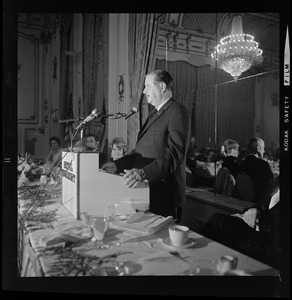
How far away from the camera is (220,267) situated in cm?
114

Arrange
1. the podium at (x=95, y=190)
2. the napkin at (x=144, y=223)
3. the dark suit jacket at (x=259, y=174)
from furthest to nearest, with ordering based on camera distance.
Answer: the dark suit jacket at (x=259, y=174) → the podium at (x=95, y=190) → the napkin at (x=144, y=223)

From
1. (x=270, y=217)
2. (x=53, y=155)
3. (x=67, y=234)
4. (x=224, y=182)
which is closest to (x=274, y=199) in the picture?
(x=270, y=217)

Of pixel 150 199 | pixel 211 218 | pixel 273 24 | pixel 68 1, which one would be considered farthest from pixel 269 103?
pixel 68 1

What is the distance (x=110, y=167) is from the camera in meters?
1.56

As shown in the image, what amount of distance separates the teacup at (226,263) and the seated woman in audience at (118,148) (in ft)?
2.30

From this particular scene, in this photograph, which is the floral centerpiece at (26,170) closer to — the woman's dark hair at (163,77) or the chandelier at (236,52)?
the woman's dark hair at (163,77)

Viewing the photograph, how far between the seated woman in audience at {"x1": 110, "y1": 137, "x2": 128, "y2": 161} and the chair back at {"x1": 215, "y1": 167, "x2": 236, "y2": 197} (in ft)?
1.65

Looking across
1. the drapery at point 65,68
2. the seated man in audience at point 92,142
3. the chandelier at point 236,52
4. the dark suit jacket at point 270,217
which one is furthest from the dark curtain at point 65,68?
the dark suit jacket at point 270,217

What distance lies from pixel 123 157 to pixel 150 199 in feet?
0.82

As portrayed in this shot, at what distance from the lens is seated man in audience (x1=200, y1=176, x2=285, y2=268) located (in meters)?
1.48

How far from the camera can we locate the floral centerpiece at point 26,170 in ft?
5.08

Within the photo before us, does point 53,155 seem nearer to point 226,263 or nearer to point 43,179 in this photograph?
point 43,179

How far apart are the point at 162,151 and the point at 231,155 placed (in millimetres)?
354

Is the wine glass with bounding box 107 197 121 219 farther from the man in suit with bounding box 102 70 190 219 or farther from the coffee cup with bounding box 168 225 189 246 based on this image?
the coffee cup with bounding box 168 225 189 246
